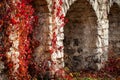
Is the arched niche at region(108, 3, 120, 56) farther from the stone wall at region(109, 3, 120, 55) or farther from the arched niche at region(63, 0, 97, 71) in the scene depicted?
the arched niche at region(63, 0, 97, 71)

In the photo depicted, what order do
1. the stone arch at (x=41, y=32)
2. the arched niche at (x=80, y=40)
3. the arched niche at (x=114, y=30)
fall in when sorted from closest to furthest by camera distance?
the stone arch at (x=41, y=32), the arched niche at (x=80, y=40), the arched niche at (x=114, y=30)

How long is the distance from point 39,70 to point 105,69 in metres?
2.99

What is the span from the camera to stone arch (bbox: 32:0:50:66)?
785cm

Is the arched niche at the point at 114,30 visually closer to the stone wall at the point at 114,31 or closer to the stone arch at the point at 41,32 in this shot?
the stone wall at the point at 114,31

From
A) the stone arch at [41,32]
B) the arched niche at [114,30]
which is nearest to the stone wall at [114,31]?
the arched niche at [114,30]

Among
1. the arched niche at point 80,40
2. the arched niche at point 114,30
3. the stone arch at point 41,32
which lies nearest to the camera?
the stone arch at point 41,32

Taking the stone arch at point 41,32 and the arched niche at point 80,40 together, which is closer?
the stone arch at point 41,32

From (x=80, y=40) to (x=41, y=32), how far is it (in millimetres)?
2166

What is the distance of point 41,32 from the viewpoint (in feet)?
26.2

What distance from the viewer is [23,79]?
666 cm

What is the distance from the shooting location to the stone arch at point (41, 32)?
25.8 ft

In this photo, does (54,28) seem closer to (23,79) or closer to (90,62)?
(23,79)

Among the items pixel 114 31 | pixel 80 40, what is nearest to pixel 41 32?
pixel 80 40

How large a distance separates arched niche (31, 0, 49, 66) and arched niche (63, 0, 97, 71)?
1.88 metres
